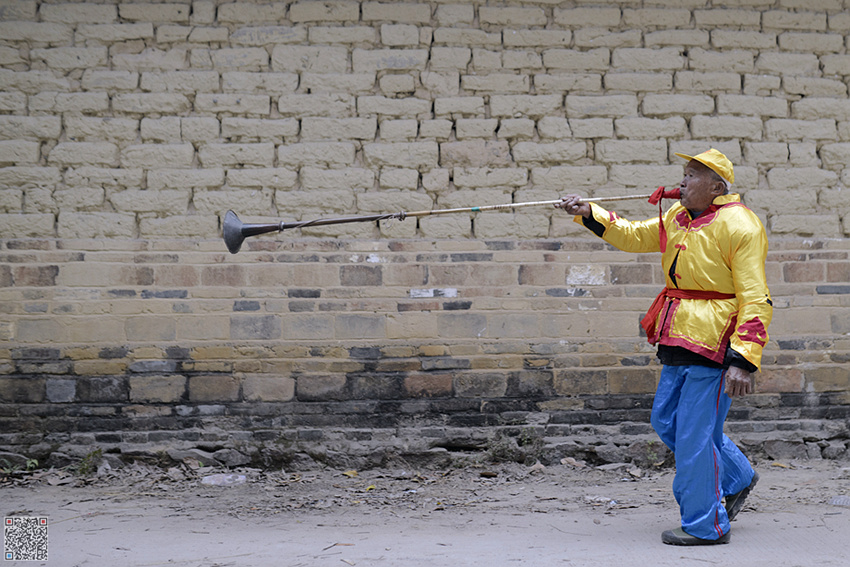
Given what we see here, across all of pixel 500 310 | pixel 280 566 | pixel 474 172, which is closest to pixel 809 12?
pixel 474 172

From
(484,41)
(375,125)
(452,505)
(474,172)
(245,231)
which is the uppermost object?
(484,41)

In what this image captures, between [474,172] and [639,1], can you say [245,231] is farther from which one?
[639,1]

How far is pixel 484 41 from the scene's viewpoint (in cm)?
541

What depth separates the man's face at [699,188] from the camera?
141 inches

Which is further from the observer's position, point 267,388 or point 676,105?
point 676,105

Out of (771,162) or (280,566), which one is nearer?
(280,566)

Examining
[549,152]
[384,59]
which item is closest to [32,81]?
[384,59]

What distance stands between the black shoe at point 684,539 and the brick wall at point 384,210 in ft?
5.61

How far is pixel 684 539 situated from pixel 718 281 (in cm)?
129

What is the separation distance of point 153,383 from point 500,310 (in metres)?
2.61

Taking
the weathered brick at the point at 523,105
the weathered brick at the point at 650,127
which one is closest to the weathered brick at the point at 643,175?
the weathered brick at the point at 650,127

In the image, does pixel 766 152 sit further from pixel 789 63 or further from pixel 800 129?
pixel 789 63

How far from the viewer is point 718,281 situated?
3.51m

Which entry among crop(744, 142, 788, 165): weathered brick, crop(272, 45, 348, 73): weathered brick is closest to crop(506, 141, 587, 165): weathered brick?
crop(744, 142, 788, 165): weathered brick
